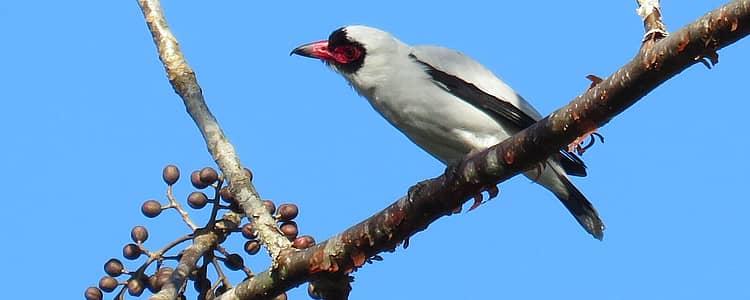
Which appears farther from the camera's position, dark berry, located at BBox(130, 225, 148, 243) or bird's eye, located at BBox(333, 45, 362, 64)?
bird's eye, located at BBox(333, 45, 362, 64)

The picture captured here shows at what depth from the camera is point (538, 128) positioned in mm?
3645

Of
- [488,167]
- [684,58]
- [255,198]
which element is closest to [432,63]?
[255,198]

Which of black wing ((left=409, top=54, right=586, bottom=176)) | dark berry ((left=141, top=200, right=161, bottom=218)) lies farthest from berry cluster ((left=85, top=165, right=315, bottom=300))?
black wing ((left=409, top=54, right=586, bottom=176))

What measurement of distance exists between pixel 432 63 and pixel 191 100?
154cm

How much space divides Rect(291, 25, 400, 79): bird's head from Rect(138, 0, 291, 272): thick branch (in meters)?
1.25

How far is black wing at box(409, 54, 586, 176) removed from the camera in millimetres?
5855

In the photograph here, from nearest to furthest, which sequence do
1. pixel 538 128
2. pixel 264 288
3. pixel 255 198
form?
pixel 538 128, pixel 264 288, pixel 255 198

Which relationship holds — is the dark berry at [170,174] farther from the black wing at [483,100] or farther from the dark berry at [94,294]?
the black wing at [483,100]

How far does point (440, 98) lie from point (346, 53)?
0.75 metres

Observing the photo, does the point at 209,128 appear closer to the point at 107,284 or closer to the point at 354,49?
the point at 107,284

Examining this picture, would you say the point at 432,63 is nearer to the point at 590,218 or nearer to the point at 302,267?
the point at 590,218

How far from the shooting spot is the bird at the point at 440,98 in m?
5.79

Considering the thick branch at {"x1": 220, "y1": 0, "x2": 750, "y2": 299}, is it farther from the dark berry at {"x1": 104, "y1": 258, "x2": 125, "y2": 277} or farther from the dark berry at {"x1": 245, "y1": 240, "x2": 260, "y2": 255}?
the dark berry at {"x1": 104, "y1": 258, "x2": 125, "y2": 277}

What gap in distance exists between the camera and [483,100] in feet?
19.3
